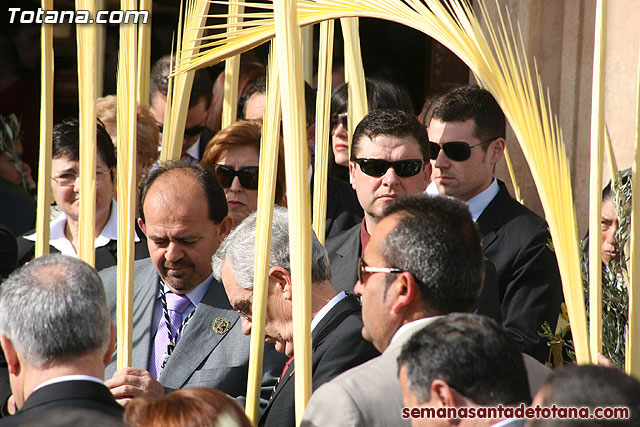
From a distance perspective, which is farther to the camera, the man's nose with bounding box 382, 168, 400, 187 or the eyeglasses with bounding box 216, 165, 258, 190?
the eyeglasses with bounding box 216, 165, 258, 190

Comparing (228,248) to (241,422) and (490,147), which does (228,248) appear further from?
(490,147)

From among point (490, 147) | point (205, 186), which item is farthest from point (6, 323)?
point (490, 147)

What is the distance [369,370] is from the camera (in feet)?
5.33

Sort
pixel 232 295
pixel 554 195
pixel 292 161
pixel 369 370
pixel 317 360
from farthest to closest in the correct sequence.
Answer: pixel 232 295
pixel 317 360
pixel 554 195
pixel 292 161
pixel 369 370

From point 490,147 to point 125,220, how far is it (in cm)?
127

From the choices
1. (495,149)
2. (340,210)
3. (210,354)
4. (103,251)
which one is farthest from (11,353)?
(340,210)

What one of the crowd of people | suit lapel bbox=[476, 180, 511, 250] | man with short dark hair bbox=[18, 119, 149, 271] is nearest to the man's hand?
the crowd of people

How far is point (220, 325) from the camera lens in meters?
2.45

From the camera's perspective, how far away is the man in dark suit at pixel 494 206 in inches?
106

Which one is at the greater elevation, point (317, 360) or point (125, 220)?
point (125, 220)

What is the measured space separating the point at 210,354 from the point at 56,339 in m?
0.78

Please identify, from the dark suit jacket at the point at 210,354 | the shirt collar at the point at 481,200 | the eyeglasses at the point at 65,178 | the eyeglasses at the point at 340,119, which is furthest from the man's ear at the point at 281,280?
the eyeglasses at the point at 340,119

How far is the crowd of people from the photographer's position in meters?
1.43

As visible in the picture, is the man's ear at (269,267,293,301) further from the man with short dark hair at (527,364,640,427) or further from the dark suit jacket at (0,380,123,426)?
the man with short dark hair at (527,364,640,427)
